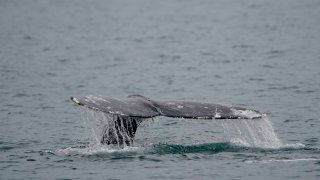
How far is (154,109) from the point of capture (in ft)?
39.2

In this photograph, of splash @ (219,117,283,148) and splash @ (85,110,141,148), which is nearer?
splash @ (85,110,141,148)

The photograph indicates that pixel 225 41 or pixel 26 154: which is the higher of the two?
pixel 225 41

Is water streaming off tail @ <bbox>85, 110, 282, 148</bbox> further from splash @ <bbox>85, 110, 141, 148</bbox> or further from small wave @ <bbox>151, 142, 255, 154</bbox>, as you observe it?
small wave @ <bbox>151, 142, 255, 154</bbox>

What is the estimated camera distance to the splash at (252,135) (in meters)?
14.5

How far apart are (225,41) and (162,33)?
300 inches

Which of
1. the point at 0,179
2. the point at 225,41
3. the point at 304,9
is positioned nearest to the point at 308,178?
the point at 0,179

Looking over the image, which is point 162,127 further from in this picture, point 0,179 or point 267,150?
point 0,179

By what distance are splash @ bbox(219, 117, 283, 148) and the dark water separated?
19 centimetres

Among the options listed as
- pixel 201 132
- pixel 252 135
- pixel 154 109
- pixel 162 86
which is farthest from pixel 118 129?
pixel 162 86

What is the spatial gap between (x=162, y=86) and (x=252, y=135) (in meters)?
10.8

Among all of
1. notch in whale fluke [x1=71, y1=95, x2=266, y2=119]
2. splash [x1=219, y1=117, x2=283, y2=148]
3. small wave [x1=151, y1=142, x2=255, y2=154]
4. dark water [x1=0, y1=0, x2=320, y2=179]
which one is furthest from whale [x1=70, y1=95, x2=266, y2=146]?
small wave [x1=151, y1=142, x2=255, y2=154]

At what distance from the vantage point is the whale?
11422 mm

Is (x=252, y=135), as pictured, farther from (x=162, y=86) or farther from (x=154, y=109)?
(x=162, y=86)

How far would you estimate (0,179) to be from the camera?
513 inches
